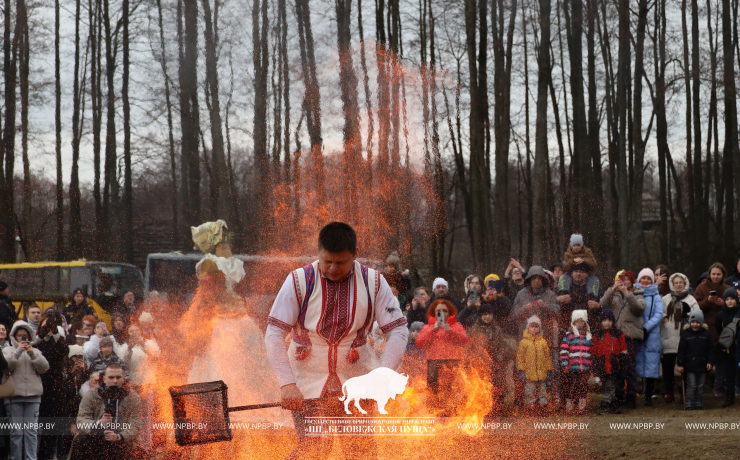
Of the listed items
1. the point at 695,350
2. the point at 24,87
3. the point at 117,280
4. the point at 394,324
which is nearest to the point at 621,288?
the point at 695,350

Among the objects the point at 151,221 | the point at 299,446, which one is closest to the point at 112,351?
the point at 299,446

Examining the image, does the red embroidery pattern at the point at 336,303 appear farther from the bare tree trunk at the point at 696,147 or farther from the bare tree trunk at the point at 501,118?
the bare tree trunk at the point at 696,147

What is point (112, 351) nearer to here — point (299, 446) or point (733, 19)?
point (299, 446)

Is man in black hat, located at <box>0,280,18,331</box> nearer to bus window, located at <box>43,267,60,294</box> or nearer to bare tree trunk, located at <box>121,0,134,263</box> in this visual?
bus window, located at <box>43,267,60,294</box>

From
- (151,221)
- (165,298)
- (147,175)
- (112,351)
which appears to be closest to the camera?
(112,351)

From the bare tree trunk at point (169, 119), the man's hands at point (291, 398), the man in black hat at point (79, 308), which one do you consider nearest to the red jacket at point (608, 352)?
the man's hands at point (291, 398)

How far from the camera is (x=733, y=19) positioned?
76.3ft

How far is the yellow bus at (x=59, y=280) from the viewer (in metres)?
18.4

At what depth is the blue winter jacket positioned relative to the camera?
9.68 m

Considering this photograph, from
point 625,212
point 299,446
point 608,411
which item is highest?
point 625,212

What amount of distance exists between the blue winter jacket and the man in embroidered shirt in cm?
653

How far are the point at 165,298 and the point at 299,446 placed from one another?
50.0 feet

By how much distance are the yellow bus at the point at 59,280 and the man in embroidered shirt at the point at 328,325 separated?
48.9 ft

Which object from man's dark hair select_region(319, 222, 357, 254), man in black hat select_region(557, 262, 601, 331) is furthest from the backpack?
man's dark hair select_region(319, 222, 357, 254)
